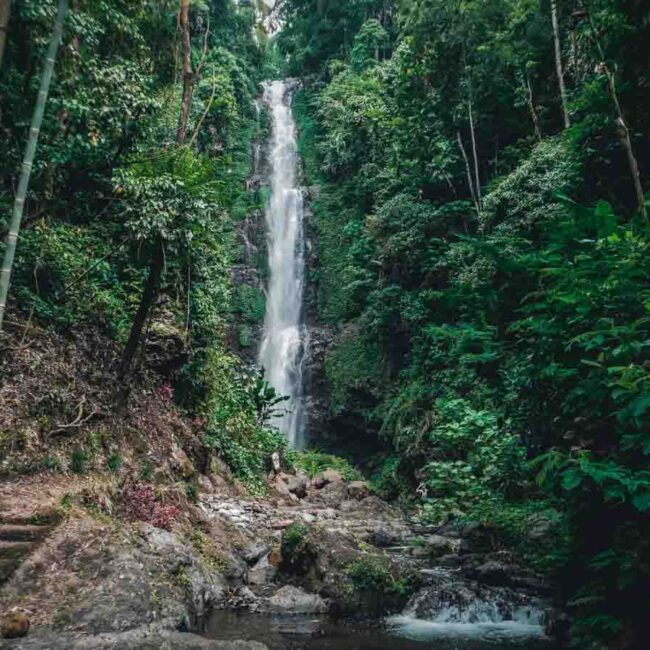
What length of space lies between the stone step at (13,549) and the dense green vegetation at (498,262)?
4.25 metres

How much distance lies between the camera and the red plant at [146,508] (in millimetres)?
6555

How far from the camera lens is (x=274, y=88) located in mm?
33188

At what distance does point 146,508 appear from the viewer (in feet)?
21.9

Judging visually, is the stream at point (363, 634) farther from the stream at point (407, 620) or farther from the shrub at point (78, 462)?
the shrub at point (78, 462)

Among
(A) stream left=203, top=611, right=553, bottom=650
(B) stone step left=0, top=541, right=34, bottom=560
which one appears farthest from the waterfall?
(B) stone step left=0, top=541, right=34, bottom=560

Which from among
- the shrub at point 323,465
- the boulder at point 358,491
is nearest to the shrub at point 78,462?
the boulder at point 358,491

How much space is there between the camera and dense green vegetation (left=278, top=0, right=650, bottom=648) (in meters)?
4.22

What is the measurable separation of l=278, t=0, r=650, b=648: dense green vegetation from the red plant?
391cm

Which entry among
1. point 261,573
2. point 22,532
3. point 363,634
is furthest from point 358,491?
point 22,532

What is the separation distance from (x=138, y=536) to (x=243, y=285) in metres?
18.6

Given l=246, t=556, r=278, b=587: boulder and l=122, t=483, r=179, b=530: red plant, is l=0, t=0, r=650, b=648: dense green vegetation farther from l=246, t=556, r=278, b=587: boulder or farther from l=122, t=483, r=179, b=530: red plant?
l=122, t=483, r=179, b=530: red plant

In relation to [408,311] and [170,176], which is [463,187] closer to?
[408,311]

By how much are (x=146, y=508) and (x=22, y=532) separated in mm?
1821

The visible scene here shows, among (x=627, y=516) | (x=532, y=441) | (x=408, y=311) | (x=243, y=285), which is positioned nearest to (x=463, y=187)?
(x=408, y=311)
